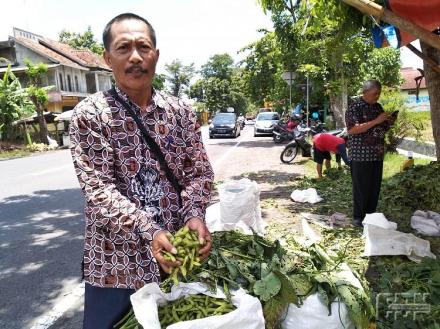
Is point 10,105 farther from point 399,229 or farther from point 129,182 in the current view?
point 129,182

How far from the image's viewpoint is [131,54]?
1.90m

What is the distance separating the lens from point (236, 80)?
2803 inches

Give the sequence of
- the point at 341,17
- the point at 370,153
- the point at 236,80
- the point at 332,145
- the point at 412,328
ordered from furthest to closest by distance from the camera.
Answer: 1. the point at 236,80
2. the point at 332,145
3. the point at 370,153
4. the point at 341,17
5. the point at 412,328

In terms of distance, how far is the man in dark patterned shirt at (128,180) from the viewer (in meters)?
1.80

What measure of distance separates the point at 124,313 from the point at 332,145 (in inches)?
314

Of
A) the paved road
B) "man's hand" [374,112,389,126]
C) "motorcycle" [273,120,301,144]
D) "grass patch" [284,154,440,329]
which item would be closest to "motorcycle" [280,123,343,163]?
the paved road

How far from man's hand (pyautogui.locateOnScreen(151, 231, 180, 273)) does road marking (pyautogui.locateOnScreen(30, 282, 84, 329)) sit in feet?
7.40

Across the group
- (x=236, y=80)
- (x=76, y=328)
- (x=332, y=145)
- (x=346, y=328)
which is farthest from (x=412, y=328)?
(x=236, y=80)

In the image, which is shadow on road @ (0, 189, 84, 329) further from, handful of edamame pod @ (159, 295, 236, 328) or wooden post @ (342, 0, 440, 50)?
wooden post @ (342, 0, 440, 50)

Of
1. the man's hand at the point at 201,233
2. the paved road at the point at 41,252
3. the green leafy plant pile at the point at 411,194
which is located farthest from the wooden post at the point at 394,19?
the paved road at the point at 41,252

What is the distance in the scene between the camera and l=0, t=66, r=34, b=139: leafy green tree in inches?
916

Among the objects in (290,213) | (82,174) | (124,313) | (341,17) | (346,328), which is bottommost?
(290,213)

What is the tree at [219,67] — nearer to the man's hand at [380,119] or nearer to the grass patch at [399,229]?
the grass patch at [399,229]

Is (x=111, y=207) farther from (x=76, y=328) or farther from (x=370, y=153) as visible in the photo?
(x=370, y=153)
